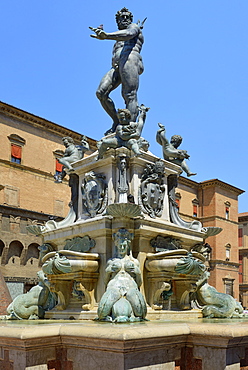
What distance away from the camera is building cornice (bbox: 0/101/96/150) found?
114 ft

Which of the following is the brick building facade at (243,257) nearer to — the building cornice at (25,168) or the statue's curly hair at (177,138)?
the building cornice at (25,168)

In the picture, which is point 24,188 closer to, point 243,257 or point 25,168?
point 25,168

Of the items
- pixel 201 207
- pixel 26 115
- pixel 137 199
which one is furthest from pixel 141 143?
pixel 201 207

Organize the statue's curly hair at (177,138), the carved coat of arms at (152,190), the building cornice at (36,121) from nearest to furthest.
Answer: the carved coat of arms at (152,190) < the statue's curly hair at (177,138) < the building cornice at (36,121)

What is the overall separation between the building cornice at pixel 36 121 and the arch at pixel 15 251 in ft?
30.4

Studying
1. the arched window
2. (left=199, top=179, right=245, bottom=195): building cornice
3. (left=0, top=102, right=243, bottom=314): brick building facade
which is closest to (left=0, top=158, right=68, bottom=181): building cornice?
(left=0, top=102, right=243, bottom=314): brick building facade

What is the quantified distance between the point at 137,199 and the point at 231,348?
3.36 m

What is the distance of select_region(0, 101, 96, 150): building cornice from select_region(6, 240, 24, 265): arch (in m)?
9.26

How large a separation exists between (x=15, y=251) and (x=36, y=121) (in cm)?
1017

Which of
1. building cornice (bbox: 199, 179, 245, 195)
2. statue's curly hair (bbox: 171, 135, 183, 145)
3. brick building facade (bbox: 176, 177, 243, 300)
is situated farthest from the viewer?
building cornice (bbox: 199, 179, 245, 195)

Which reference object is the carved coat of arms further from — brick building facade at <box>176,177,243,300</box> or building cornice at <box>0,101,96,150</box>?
brick building facade at <box>176,177,243,300</box>

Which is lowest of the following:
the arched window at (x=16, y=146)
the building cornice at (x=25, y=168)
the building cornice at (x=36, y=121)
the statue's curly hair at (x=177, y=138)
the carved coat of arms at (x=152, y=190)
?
the carved coat of arms at (x=152, y=190)

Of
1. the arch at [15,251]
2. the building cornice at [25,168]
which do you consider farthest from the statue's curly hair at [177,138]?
the building cornice at [25,168]

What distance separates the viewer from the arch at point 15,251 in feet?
108
